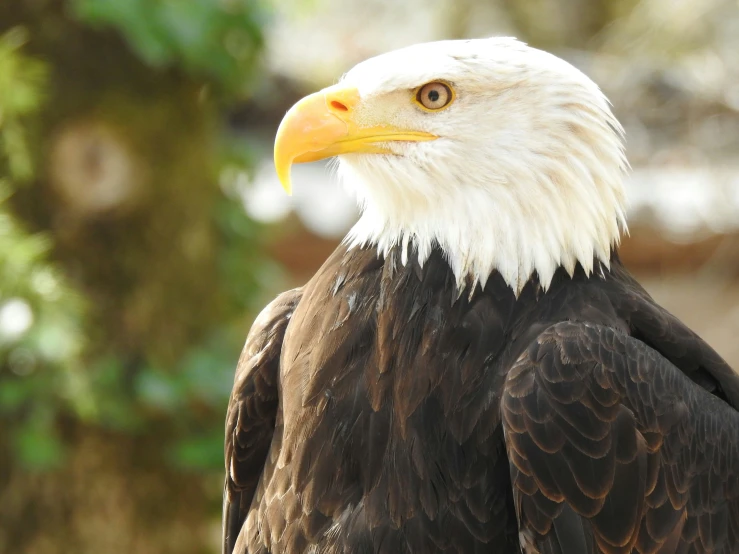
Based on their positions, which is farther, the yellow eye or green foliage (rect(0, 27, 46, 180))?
green foliage (rect(0, 27, 46, 180))

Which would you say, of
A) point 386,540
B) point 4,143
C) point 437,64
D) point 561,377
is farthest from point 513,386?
point 4,143

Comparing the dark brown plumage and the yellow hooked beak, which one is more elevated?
the yellow hooked beak

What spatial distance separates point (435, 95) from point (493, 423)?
2.79ft

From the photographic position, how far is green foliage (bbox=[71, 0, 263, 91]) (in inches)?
165

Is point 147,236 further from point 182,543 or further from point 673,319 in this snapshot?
point 673,319

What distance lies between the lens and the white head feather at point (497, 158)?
8.76 ft

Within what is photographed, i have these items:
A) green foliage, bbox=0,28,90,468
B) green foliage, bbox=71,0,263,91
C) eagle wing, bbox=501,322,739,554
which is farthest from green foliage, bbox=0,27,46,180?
eagle wing, bbox=501,322,739,554

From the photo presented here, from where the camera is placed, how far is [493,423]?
8.29 feet

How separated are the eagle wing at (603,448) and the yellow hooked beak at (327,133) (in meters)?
0.67

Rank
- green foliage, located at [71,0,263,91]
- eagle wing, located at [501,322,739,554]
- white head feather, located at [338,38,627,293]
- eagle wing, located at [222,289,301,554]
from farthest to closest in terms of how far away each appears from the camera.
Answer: green foliage, located at [71,0,263,91], eagle wing, located at [222,289,301,554], white head feather, located at [338,38,627,293], eagle wing, located at [501,322,739,554]

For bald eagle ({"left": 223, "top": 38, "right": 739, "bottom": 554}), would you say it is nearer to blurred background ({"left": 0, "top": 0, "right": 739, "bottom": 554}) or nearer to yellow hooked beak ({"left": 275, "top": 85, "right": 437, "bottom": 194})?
yellow hooked beak ({"left": 275, "top": 85, "right": 437, "bottom": 194})

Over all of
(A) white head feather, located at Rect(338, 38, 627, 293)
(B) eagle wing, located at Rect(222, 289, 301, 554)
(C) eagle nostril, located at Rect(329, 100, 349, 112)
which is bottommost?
(B) eagle wing, located at Rect(222, 289, 301, 554)

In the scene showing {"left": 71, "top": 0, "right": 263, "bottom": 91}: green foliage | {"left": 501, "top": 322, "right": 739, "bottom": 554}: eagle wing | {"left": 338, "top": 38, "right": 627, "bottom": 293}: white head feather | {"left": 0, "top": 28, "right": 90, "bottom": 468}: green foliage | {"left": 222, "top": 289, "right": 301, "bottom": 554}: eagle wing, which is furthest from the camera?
{"left": 71, "top": 0, "right": 263, "bottom": 91}: green foliage

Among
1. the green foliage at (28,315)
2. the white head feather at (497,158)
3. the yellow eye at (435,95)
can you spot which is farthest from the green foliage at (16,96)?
the yellow eye at (435,95)
